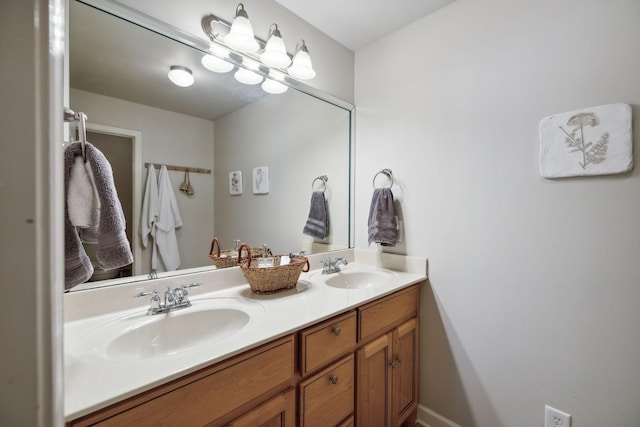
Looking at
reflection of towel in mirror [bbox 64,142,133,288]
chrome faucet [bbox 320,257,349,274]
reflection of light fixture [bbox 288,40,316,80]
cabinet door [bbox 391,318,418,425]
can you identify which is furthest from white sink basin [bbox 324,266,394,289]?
reflection of light fixture [bbox 288,40,316,80]

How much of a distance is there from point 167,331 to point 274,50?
51.3 inches

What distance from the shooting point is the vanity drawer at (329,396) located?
91 cm

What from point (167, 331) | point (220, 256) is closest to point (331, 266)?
point (220, 256)

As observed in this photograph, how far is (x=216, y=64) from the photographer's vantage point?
49.7 inches

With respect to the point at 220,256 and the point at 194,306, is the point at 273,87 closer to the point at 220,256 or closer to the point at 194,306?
the point at 220,256

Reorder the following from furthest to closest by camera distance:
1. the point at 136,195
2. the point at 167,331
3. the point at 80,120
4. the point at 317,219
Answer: the point at 317,219 < the point at 136,195 < the point at 167,331 < the point at 80,120

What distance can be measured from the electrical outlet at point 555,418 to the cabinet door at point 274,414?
1075 mm

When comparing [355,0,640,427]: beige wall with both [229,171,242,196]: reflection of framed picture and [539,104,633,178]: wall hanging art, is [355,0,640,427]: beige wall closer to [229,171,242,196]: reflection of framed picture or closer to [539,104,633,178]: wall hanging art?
[539,104,633,178]: wall hanging art

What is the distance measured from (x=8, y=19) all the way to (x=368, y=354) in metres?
1.29

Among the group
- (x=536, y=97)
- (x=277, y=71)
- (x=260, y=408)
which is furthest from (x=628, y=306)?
(x=277, y=71)

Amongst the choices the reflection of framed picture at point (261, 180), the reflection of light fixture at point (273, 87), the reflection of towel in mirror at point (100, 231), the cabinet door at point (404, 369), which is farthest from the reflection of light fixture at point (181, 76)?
the cabinet door at point (404, 369)

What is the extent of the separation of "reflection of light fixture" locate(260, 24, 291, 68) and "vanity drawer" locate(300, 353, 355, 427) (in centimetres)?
140

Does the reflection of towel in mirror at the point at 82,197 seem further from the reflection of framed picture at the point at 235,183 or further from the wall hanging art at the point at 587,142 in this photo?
the wall hanging art at the point at 587,142

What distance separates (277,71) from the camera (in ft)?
4.70
